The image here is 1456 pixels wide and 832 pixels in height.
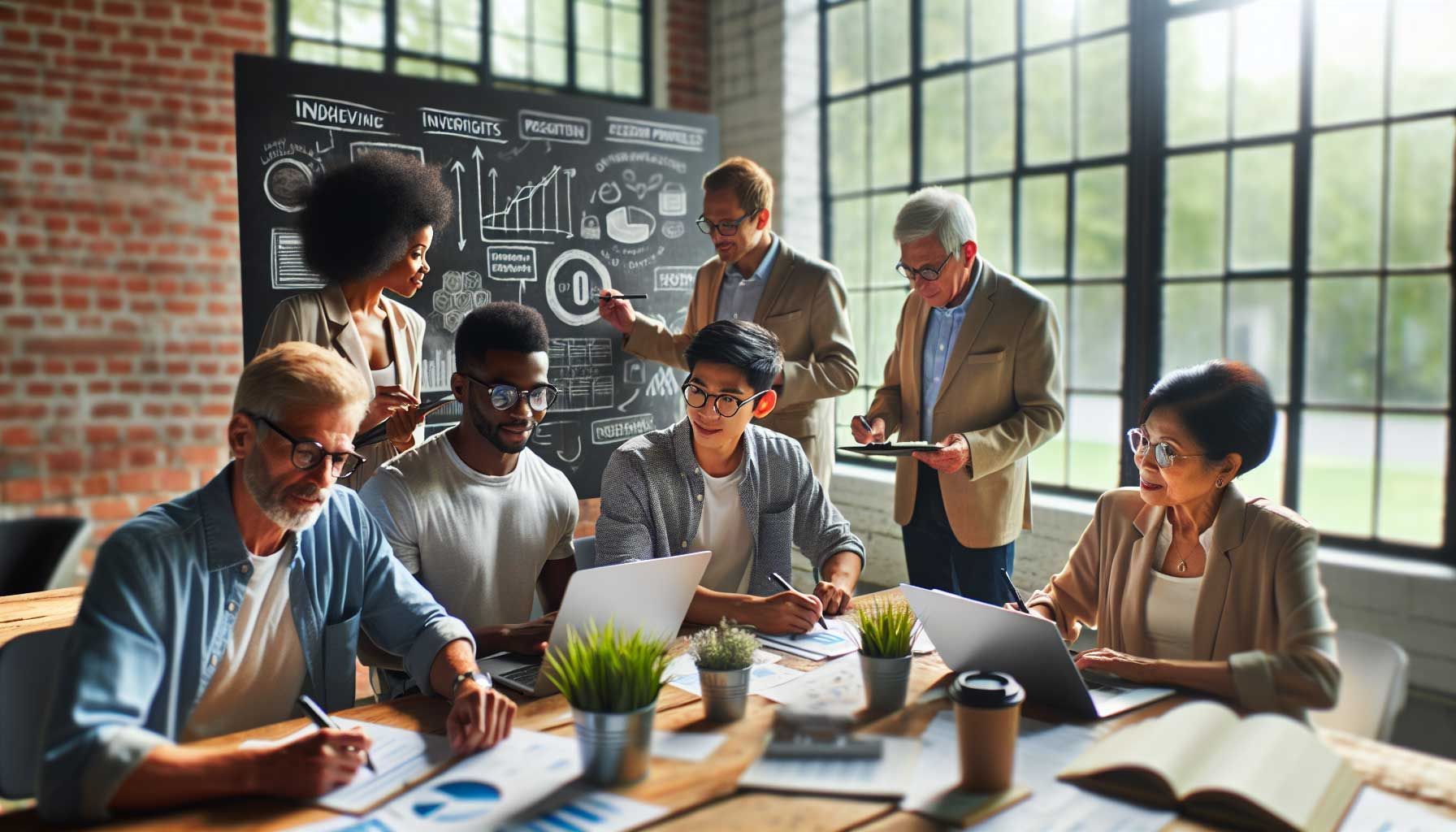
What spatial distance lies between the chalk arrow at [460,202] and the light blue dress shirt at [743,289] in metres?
0.86

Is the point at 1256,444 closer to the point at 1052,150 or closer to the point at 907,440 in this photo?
the point at 907,440

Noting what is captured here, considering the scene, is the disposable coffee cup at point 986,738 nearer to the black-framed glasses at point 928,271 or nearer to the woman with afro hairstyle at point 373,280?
the black-framed glasses at point 928,271

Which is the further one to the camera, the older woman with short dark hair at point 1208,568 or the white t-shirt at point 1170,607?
the white t-shirt at point 1170,607

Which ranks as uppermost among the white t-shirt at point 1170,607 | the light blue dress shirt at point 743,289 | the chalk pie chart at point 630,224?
the chalk pie chart at point 630,224

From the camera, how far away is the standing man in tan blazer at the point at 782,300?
123 inches

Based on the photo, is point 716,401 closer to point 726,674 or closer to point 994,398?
point 726,674

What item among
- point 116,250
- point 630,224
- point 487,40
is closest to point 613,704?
point 630,224

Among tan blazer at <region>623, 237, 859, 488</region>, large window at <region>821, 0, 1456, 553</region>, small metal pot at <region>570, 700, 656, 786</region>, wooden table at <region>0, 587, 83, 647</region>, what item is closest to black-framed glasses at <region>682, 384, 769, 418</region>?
tan blazer at <region>623, 237, 859, 488</region>

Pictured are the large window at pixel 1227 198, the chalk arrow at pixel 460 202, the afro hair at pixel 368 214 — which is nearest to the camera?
the afro hair at pixel 368 214

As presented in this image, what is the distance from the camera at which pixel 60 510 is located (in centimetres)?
421

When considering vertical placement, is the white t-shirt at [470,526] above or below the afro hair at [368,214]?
below

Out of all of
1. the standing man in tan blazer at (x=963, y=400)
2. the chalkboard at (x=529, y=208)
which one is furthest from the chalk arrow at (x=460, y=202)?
the standing man in tan blazer at (x=963, y=400)

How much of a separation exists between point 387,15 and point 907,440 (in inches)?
128

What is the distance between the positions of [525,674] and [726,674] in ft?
1.37
